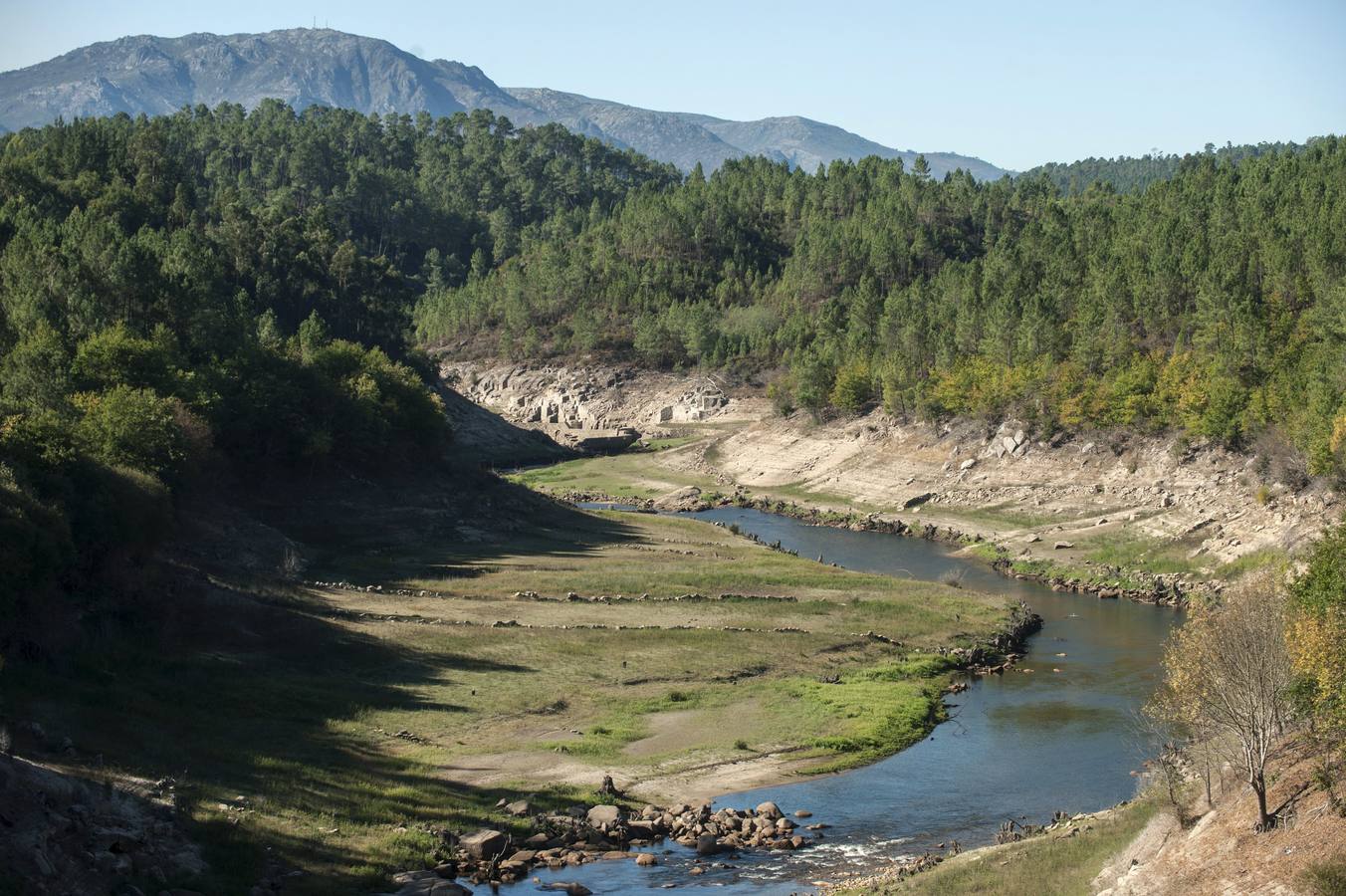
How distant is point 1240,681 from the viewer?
3784cm

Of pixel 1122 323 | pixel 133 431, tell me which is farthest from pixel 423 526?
pixel 1122 323

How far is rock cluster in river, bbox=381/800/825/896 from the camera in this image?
40188 millimetres

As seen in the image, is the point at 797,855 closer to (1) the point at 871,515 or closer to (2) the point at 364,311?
(1) the point at 871,515

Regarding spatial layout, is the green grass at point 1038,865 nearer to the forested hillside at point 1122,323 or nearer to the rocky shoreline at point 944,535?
the rocky shoreline at point 944,535

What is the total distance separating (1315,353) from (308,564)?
256ft

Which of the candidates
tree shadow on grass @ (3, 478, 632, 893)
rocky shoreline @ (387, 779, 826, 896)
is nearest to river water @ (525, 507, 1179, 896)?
rocky shoreline @ (387, 779, 826, 896)

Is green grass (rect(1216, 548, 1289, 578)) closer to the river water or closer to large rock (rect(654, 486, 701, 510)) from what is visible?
the river water

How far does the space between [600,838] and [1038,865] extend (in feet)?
44.8

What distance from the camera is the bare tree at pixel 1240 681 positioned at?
36.8 m

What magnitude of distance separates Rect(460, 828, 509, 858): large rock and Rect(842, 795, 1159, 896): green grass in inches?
432

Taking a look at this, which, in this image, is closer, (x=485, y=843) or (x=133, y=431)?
(x=485, y=843)

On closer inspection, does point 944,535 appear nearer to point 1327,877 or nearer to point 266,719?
point 266,719

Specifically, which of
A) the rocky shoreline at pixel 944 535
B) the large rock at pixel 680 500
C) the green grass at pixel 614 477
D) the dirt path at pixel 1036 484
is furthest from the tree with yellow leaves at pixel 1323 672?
the green grass at pixel 614 477

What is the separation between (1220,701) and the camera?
37969mm
